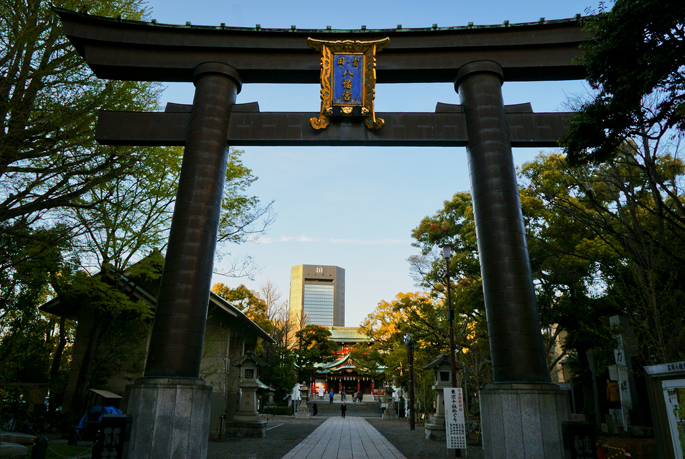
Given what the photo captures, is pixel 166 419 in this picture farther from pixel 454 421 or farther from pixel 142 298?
pixel 142 298

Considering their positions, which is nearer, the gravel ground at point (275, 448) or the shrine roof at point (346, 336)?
the gravel ground at point (275, 448)

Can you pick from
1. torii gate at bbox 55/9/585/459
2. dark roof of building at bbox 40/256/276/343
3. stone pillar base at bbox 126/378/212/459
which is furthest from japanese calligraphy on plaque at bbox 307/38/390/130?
dark roof of building at bbox 40/256/276/343

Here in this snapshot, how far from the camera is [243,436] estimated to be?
20578 mm

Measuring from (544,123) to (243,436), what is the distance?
1811cm

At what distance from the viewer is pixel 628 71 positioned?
7.69 m

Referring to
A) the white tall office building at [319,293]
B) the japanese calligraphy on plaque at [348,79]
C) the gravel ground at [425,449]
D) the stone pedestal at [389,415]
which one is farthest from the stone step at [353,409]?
the white tall office building at [319,293]

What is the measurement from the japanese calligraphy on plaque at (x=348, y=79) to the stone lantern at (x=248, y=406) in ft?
45.8

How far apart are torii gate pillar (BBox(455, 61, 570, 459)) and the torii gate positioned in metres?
0.03

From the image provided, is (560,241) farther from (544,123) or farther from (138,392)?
(138,392)

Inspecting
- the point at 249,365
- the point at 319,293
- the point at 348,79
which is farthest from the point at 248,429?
the point at 319,293

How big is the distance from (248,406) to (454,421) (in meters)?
10.8

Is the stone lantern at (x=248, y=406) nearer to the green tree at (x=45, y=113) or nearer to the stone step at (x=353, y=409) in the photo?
the green tree at (x=45, y=113)

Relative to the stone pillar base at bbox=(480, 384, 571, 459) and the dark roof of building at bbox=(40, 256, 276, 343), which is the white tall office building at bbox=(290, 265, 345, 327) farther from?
the stone pillar base at bbox=(480, 384, 571, 459)

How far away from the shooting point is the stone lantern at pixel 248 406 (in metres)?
20.7
